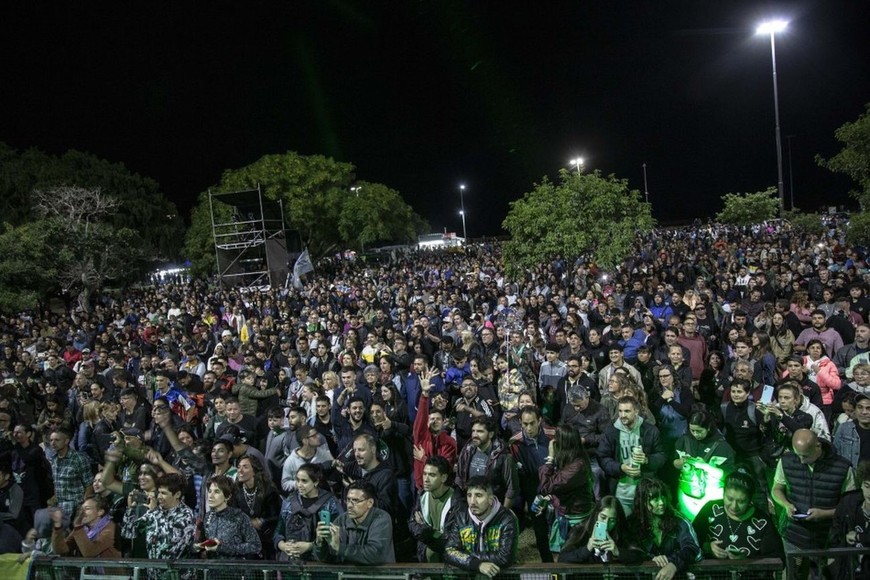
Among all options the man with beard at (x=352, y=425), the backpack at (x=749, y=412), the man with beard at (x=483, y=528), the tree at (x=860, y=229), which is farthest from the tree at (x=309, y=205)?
the man with beard at (x=483, y=528)

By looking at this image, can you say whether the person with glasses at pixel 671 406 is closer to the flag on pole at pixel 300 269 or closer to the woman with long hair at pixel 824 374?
the woman with long hair at pixel 824 374

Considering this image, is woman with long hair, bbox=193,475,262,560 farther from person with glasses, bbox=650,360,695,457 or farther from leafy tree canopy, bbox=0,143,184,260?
leafy tree canopy, bbox=0,143,184,260

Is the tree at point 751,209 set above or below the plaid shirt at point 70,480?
above

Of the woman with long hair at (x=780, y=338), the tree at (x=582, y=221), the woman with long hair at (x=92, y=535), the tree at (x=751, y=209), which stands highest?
the tree at (x=751, y=209)

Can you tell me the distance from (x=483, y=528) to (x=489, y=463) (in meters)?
1.21

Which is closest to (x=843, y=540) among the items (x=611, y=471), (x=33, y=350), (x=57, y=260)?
(x=611, y=471)

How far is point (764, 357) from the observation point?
672 centimetres

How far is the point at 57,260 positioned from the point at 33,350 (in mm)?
11070

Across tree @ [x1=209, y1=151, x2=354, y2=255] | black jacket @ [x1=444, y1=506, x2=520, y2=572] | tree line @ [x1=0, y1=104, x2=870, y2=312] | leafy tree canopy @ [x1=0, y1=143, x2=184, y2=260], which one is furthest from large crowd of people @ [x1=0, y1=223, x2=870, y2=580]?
leafy tree canopy @ [x1=0, y1=143, x2=184, y2=260]

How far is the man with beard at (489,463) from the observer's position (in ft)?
14.6

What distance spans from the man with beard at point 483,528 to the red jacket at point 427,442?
143 centimetres

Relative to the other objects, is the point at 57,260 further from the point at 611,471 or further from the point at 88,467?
the point at 611,471

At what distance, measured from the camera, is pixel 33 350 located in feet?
44.8

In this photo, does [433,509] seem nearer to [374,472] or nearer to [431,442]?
[374,472]
